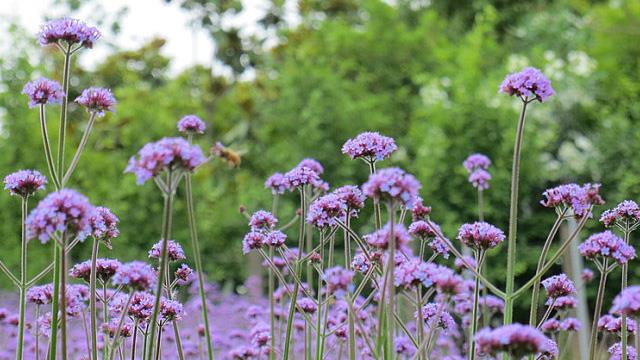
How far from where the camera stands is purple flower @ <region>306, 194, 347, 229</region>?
8.84 feet

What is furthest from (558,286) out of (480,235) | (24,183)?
(24,183)

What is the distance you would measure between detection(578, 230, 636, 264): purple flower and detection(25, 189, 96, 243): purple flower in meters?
1.62

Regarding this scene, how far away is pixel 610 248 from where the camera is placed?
8.54ft

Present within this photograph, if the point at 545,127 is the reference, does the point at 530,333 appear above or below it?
below

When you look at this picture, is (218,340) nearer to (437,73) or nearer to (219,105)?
(437,73)

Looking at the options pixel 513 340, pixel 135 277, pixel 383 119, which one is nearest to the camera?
pixel 513 340

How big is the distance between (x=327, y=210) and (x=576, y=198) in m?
0.83

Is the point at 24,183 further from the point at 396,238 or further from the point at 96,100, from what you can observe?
the point at 396,238

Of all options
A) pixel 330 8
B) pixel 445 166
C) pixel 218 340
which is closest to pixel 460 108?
pixel 445 166

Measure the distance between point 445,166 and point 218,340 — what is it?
7.14 m

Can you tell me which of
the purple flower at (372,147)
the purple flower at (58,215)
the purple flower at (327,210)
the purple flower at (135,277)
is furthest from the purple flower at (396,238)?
the purple flower at (58,215)

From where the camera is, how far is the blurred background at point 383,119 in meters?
12.3

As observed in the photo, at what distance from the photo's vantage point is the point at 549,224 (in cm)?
1270

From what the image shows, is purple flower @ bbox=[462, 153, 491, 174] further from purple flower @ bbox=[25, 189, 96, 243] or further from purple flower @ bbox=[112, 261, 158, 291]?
purple flower @ bbox=[25, 189, 96, 243]
